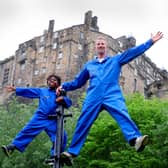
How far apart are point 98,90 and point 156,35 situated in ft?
3.77

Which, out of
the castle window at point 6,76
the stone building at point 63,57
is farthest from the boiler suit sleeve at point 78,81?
the castle window at point 6,76

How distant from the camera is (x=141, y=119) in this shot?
86.5 ft

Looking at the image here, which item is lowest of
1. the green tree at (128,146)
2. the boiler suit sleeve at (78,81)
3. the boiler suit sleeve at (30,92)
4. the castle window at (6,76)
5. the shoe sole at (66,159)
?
the shoe sole at (66,159)

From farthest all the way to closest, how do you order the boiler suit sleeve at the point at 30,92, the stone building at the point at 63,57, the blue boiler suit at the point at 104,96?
1. the stone building at the point at 63,57
2. the boiler suit sleeve at the point at 30,92
3. the blue boiler suit at the point at 104,96

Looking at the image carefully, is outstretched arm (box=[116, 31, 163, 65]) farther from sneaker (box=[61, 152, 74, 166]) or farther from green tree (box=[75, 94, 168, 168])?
green tree (box=[75, 94, 168, 168])

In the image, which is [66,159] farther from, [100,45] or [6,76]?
[6,76]

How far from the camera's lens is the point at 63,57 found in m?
75.4

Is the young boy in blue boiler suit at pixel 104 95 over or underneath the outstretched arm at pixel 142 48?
underneath

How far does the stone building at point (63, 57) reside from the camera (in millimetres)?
74812

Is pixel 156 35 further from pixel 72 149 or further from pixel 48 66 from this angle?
pixel 48 66

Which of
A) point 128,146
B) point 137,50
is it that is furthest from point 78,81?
point 128,146

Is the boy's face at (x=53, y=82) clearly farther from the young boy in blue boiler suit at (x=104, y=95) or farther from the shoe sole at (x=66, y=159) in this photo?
the shoe sole at (x=66, y=159)

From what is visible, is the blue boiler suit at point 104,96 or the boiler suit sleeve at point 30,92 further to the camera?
the boiler suit sleeve at point 30,92

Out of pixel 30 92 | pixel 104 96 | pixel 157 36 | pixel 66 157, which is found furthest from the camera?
pixel 30 92
